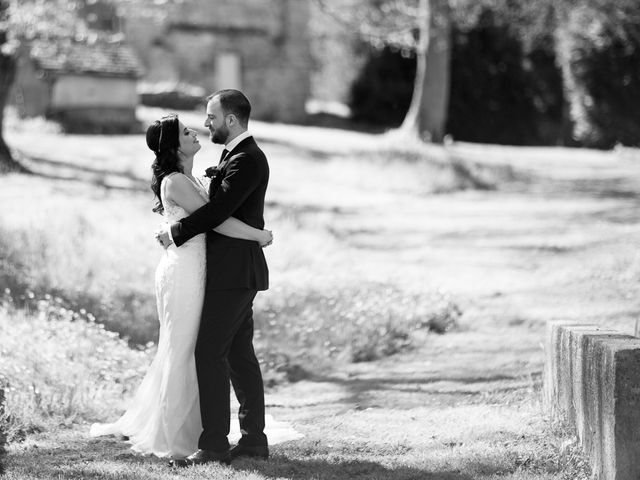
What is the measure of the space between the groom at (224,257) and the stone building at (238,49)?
29.8m

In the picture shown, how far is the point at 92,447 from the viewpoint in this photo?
645cm

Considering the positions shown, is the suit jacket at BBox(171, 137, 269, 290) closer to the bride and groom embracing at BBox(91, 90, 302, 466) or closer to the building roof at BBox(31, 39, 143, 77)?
Answer: the bride and groom embracing at BBox(91, 90, 302, 466)

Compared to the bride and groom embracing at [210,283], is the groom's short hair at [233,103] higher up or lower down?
higher up

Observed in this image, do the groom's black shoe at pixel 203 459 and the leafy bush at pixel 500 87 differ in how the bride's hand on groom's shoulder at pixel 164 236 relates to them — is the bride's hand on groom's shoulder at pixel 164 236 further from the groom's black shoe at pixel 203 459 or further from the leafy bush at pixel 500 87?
the leafy bush at pixel 500 87

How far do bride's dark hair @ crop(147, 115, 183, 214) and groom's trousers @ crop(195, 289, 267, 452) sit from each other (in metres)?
0.76

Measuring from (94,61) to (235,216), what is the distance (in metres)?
24.1

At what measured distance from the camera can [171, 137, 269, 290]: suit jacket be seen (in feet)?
18.4

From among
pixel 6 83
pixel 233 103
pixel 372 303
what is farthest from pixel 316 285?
pixel 6 83

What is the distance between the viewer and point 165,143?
19.2 feet

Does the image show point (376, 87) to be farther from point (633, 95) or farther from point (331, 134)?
point (633, 95)

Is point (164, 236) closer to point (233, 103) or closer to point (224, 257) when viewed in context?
point (224, 257)

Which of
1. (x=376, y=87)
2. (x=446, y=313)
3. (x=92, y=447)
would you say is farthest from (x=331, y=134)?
(x=92, y=447)

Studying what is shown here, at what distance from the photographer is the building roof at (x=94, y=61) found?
2762 centimetres

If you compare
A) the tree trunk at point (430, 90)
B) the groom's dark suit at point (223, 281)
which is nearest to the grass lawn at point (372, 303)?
the groom's dark suit at point (223, 281)
